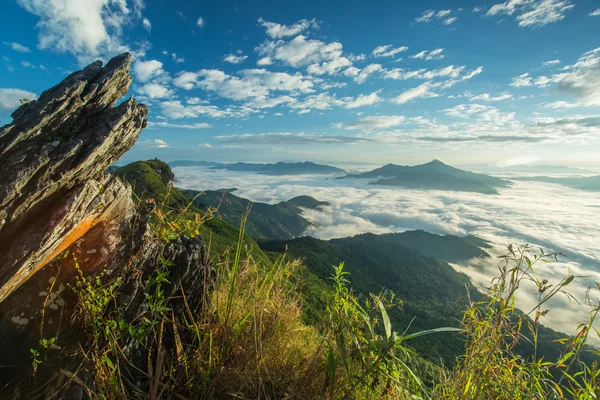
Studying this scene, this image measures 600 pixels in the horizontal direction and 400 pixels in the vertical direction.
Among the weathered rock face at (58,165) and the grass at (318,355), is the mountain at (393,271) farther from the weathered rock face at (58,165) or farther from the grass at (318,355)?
the weathered rock face at (58,165)

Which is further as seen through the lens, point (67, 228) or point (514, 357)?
point (67, 228)

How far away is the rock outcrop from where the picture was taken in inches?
120

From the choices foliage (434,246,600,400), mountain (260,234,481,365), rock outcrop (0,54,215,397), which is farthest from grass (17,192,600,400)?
mountain (260,234,481,365)

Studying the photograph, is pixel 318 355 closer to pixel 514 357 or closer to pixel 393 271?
pixel 514 357

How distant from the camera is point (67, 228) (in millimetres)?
3400

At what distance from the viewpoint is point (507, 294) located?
8.27 ft

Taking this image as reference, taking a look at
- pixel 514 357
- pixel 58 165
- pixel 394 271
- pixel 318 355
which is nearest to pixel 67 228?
pixel 58 165

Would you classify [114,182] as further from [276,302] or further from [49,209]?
[276,302]

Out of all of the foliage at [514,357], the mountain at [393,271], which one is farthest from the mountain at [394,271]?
the foliage at [514,357]

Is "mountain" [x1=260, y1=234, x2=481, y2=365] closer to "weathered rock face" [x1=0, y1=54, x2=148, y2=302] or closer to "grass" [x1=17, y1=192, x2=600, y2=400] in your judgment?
"grass" [x1=17, y1=192, x2=600, y2=400]

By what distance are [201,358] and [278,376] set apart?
2.67 feet

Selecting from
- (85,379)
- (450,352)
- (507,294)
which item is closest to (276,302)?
(85,379)

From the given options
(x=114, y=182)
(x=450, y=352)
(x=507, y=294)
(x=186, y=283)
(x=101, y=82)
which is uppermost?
(x=101, y=82)

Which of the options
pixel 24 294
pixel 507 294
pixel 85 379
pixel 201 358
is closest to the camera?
pixel 507 294
